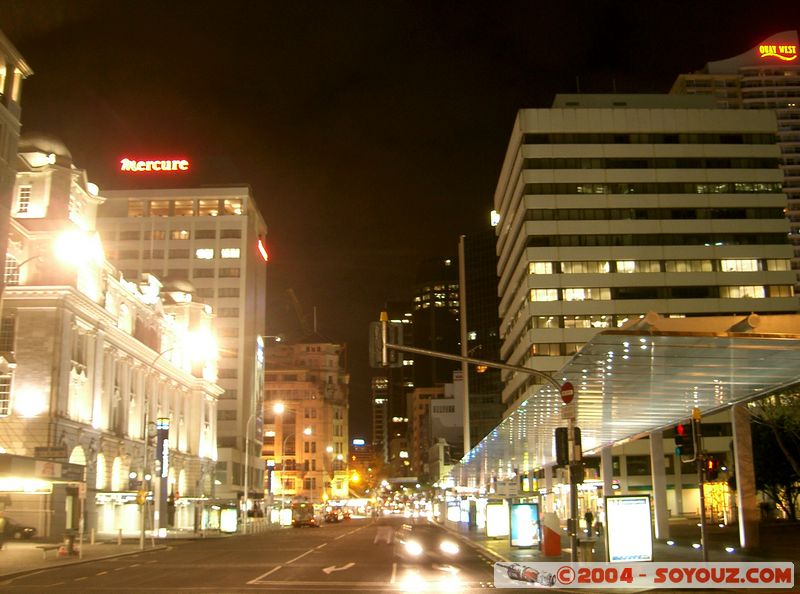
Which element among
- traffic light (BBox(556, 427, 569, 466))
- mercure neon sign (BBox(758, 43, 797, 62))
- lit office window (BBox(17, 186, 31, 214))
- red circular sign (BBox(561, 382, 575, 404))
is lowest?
traffic light (BBox(556, 427, 569, 466))

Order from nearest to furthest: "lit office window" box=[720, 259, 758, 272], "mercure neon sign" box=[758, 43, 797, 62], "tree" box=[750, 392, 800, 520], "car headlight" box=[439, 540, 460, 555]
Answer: "car headlight" box=[439, 540, 460, 555]
"tree" box=[750, 392, 800, 520]
"lit office window" box=[720, 259, 758, 272]
"mercure neon sign" box=[758, 43, 797, 62]

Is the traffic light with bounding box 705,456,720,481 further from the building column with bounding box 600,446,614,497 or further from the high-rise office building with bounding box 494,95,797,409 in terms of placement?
the high-rise office building with bounding box 494,95,797,409

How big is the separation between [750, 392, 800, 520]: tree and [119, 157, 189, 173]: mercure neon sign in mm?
98720

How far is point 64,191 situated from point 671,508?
230ft

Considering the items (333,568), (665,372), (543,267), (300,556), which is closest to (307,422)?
(543,267)

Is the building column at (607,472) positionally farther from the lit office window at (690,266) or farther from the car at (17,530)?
the lit office window at (690,266)

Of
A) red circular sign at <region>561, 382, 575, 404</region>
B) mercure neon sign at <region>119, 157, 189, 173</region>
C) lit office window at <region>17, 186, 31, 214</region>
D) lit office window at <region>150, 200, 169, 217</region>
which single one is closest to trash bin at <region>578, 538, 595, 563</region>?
red circular sign at <region>561, 382, 575, 404</region>

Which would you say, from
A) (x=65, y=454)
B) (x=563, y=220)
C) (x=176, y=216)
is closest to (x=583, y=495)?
(x=563, y=220)

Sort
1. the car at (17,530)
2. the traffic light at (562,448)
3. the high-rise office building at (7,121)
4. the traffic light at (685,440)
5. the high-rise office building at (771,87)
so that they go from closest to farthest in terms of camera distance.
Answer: the traffic light at (685,440) < the traffic light at (562,448) < the car at (17,530) < the high-rise office building at (7,121) < the high-rise office building at (771,87)

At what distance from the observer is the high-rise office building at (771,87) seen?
185375mm

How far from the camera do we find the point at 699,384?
28.3 metres

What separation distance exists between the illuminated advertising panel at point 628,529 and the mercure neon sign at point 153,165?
119229 millimetres

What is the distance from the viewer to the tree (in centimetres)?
4669

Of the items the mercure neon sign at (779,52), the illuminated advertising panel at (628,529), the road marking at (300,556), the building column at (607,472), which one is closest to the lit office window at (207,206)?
the building column at (607,472)
